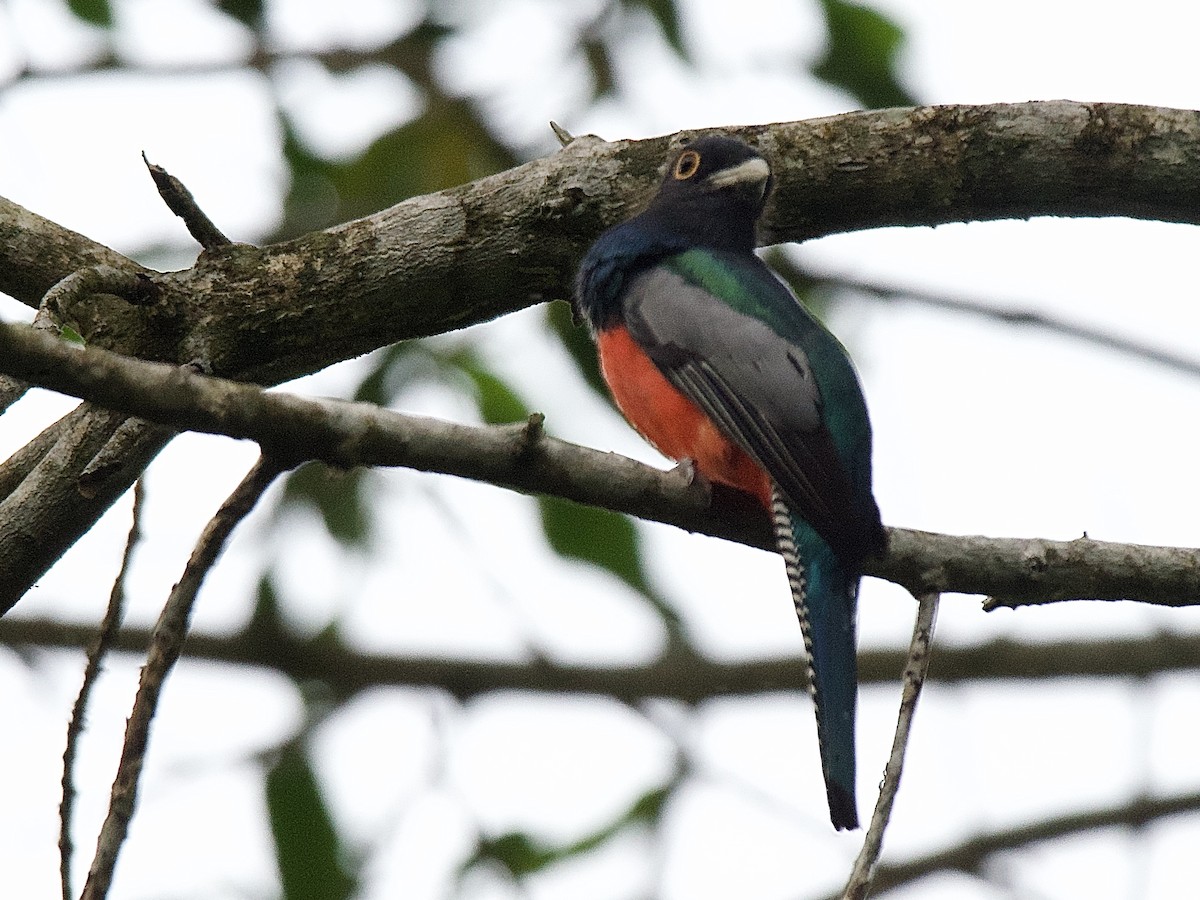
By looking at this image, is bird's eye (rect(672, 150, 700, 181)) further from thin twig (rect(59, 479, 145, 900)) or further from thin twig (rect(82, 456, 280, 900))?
thin twig (rect(82, 456, 280, 900))

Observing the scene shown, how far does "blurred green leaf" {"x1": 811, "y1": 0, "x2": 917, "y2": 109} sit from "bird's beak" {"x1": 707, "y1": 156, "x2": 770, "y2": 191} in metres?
0.80

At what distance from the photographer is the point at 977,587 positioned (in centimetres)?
350

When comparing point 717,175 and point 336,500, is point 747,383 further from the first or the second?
point 336,500

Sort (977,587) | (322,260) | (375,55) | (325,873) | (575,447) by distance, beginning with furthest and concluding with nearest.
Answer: (375,55), (325,873), (322,260), (977,587), (575,447)

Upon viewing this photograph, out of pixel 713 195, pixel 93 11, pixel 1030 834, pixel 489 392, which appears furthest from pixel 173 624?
pixel 93 11

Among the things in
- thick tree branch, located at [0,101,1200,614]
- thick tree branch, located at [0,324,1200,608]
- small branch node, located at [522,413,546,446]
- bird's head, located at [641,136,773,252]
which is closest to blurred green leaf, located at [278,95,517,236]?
bird's head, located at [641,136,773,252]

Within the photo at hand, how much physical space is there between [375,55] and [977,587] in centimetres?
411

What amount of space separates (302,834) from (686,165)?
2.55 metres

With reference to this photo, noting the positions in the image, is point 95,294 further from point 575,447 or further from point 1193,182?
point 1193,182

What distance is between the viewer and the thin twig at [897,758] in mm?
2771

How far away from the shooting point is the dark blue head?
172 inches

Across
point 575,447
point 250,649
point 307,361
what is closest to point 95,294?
point 307,361

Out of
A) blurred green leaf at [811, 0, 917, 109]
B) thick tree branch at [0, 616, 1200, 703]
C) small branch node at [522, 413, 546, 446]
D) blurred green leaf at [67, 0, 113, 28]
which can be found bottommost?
thick tree branch at [0, 616, 1200, 703]

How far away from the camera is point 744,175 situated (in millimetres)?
4438
